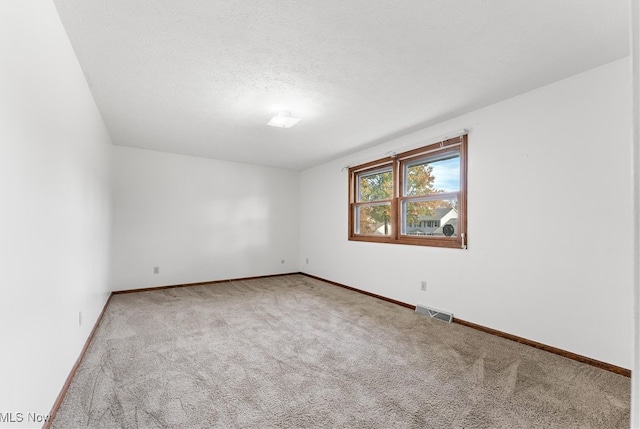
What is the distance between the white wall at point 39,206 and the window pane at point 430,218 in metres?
3.59

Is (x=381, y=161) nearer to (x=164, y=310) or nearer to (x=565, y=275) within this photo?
(x=565, y=275)

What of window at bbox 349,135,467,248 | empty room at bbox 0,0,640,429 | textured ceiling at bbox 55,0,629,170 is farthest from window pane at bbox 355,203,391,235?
textured ceiling at bbox 55,0,629,170

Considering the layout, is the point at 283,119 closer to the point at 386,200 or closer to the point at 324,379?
the point at 386,200

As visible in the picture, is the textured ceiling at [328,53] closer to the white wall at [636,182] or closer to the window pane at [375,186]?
the window pane at [375,186]

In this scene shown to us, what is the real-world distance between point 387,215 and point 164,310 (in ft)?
10.9

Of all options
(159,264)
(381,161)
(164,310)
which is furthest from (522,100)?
(159,264)

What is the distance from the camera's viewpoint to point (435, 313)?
3.48 m

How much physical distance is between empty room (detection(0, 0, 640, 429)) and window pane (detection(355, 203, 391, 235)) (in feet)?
0.48

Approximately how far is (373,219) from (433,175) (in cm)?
126

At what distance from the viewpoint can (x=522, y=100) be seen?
2.79 m

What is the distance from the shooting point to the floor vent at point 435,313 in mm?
3346

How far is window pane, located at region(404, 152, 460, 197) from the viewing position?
349cm

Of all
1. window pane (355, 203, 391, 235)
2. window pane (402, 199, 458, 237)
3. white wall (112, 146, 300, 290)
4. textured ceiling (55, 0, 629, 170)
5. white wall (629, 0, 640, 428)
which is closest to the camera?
white wall (629, 0, 640, 428)

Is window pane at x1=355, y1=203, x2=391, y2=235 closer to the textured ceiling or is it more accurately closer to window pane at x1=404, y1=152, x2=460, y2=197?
window pane at x1=404, y1=152, x2=460, y2=197
